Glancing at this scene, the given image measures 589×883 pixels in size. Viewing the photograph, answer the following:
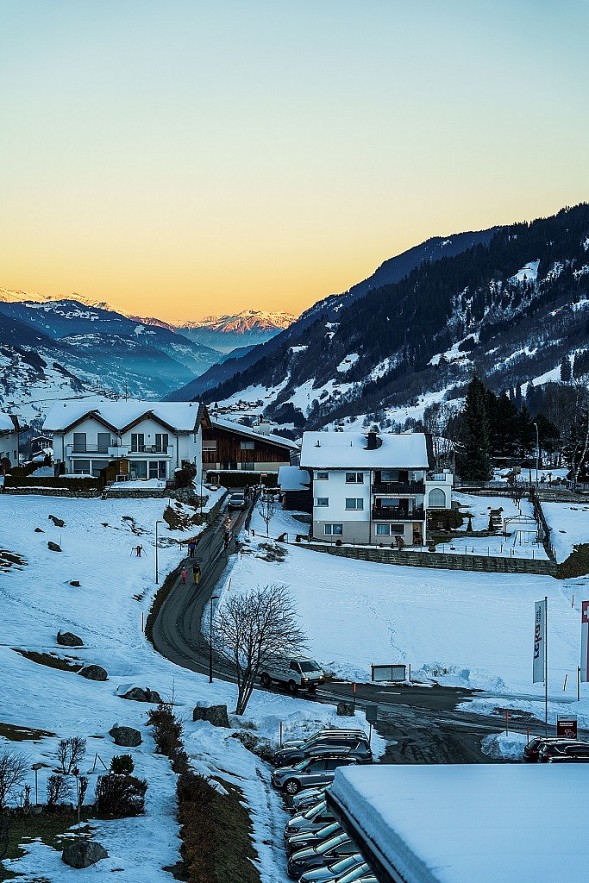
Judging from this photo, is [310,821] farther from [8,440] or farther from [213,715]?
[8,440]

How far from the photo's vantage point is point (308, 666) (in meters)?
43.1

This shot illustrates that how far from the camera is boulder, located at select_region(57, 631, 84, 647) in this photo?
4294cm

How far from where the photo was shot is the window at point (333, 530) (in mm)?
74188

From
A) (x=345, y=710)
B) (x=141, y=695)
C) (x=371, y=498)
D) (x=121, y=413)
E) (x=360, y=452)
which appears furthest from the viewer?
(x=121, y=413)

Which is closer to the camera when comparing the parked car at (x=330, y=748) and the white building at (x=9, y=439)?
the parked car at (x=330, y=748)

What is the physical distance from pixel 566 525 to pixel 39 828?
6107 cm

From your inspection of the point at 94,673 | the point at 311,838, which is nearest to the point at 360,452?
the point at 94,673

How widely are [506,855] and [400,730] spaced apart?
79.3 feet

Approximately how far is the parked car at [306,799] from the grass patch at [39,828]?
6581 millimetres

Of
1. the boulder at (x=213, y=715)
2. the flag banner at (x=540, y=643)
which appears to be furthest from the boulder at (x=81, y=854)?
the flag banner at (x=540, y=643)

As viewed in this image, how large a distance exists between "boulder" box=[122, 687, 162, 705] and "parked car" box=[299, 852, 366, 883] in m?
15.5

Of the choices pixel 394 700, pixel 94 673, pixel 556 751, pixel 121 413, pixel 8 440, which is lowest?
pixel 394 700

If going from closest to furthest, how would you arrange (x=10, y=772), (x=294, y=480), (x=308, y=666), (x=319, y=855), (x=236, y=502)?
(x=319, y=855) → (x=10, y=772) → (x=308, y=666) → (x=236, y=502) → (x=294, y=480)

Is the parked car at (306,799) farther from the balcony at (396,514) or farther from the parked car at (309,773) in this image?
the balcony at (396,514)
